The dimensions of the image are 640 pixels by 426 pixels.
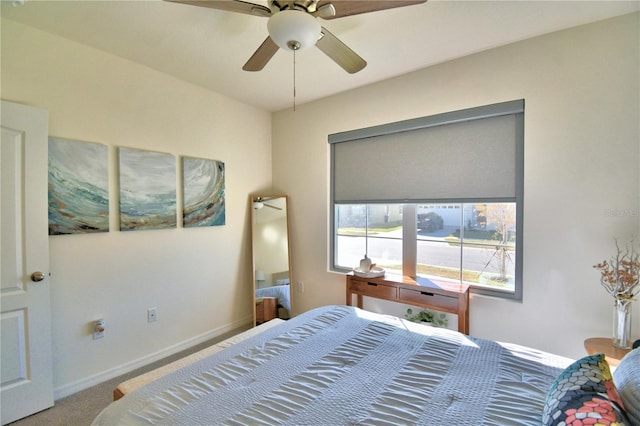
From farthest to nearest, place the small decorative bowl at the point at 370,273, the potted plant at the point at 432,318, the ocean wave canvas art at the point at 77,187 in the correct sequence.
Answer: the small decorative bowl at the point at 370,273
the potted plant at the point at 432,318
the ocean wave canvas art at the point at 77,187

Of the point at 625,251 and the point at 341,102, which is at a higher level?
the point at 341,102

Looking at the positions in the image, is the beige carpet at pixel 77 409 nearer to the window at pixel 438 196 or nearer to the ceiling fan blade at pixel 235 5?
the window at pixel 438 196

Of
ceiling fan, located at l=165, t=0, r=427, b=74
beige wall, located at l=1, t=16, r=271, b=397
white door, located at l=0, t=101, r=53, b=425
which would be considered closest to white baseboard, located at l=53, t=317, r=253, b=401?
beige wall, located at l=1, t=16, r=271, b=397

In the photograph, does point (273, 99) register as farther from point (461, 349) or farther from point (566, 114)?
point (461, 349)

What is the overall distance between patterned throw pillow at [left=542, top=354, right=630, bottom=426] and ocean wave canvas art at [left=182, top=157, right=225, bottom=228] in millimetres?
2813

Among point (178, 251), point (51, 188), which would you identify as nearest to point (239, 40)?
point (51, 188)

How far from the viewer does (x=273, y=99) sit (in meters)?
3.19

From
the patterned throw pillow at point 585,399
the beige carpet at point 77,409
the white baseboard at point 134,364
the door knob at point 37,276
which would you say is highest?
the door knob at point 37,276

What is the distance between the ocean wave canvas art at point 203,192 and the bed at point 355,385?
1.63m

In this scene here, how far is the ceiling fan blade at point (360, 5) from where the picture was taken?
48.8 inches

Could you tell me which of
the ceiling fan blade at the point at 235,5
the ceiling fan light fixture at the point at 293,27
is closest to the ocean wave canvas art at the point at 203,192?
the ceiling fan blade at the point at 235,5

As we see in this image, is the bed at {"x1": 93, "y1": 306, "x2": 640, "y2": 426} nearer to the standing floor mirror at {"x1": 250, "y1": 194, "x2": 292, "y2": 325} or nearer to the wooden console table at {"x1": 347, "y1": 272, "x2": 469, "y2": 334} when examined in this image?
the wooden console table at {"x1": 347, "y1": 272, "x2": 469, "y2": 334}

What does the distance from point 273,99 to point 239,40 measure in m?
1.14

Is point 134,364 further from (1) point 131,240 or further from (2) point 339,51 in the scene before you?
(2) point 339,51
